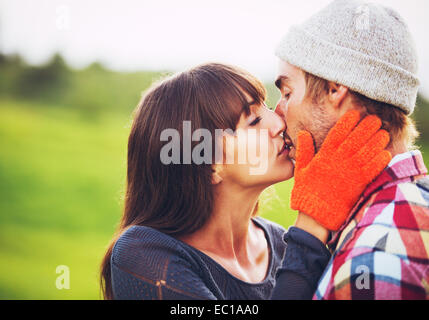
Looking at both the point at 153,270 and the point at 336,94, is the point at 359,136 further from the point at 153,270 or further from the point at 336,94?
the point at 153,270

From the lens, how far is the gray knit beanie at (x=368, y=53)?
5.14ft

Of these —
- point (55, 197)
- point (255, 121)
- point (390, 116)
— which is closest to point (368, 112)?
point (390, 116)

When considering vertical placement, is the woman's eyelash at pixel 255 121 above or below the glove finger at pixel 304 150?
above

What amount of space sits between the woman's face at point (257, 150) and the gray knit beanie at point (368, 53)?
34cm

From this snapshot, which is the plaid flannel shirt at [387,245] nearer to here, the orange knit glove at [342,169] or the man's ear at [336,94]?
the orange knit glove at [342,169]

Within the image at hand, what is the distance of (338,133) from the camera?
5.10 ft

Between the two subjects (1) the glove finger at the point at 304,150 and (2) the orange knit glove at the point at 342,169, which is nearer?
(2) the orange knit glove at the point at 342,169

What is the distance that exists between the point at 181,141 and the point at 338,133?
2.18 ft

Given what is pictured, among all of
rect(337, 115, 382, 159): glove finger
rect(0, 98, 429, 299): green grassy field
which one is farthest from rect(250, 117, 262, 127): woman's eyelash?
rect(0, 98, 429, 299): green grassy field

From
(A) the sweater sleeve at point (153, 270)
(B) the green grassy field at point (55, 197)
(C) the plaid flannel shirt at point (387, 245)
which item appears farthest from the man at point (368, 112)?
(B) the green grassy field at point (55, 197)

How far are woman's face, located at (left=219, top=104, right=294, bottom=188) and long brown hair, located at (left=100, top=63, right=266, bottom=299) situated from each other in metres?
0.05
